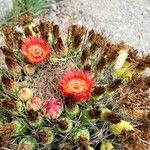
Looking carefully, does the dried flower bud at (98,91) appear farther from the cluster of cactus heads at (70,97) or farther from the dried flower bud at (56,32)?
the dried flower bud at (56,32)

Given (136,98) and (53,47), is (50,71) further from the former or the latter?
(136,98)

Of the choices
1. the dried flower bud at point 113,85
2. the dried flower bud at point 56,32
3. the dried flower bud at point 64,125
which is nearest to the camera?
the dried flower bud at point 64,125

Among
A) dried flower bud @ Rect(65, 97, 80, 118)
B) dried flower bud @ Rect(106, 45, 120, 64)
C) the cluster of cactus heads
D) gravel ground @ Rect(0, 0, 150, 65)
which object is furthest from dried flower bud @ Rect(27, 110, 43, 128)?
gravel ground @ Rect(0, 0, 150, 65)

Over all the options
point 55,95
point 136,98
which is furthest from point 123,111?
point 55,95

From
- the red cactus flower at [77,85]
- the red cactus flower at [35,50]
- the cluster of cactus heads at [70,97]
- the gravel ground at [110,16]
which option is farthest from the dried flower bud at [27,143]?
the gravel ground at [110,16]

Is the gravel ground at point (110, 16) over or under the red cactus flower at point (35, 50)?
under

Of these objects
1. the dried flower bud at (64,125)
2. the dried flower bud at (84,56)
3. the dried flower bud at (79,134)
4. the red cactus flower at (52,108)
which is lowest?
the dried flower bud at (79,134)
